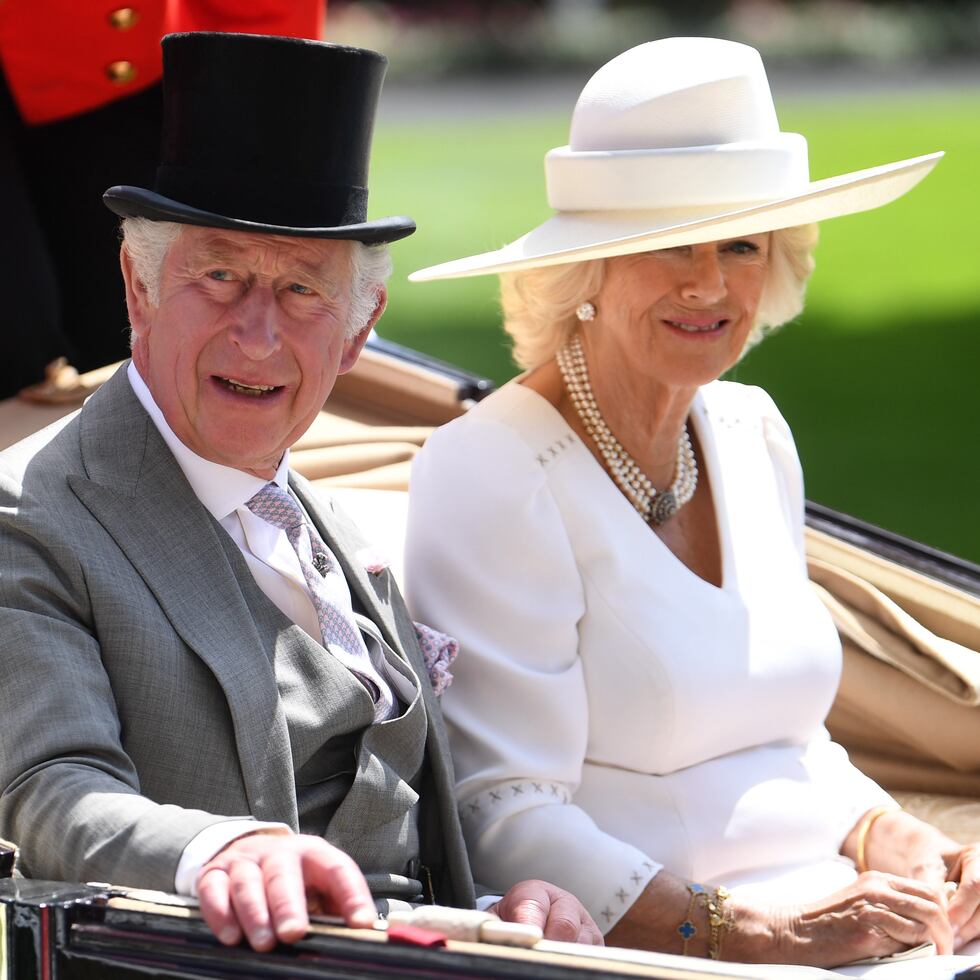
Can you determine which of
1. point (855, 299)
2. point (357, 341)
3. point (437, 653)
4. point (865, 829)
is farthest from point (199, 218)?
point (855, 299)

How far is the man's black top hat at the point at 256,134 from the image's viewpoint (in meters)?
2.11

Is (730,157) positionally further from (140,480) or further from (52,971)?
(52,971)

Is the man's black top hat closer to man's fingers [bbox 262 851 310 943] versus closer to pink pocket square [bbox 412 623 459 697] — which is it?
pink pocket square [bbox 412 623 459 697]

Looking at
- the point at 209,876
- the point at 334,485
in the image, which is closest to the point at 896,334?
the point at 334,485

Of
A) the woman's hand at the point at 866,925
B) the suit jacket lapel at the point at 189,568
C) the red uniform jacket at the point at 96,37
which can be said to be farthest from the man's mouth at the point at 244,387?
the red uniform jacket at the point at 96,37

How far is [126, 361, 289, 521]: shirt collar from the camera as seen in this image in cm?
215

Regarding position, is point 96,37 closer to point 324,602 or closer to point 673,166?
point 673,166

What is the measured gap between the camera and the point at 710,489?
9.43ft

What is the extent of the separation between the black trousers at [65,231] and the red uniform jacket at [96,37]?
54 millimetres

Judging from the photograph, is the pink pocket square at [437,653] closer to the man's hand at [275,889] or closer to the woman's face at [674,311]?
the woman's face at [674,311]

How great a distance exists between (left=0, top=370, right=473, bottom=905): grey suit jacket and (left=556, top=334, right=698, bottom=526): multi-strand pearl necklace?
67 centimetres

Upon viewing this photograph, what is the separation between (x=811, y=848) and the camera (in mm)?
2639

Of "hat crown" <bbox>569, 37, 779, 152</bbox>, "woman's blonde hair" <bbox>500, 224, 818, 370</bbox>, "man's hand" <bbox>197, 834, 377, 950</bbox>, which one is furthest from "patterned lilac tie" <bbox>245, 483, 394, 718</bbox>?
"hat crown" <bbox>569, 37, 779, 152</bbox>

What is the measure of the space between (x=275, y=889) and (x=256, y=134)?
0.94 metres
